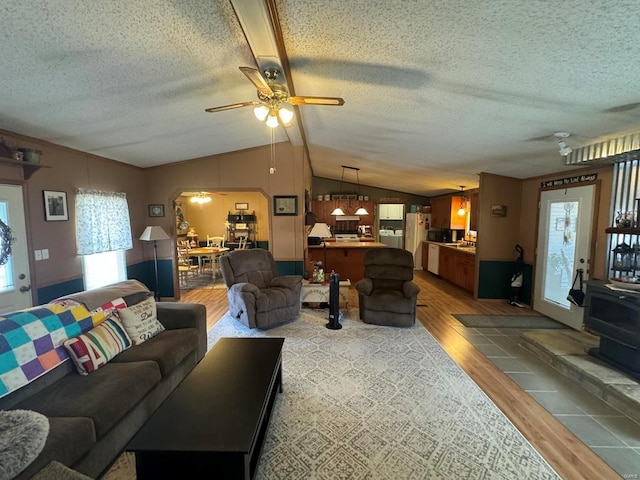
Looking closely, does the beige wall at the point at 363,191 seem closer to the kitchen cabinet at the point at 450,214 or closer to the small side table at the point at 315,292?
the kitchen cabinet at the point at 450,214

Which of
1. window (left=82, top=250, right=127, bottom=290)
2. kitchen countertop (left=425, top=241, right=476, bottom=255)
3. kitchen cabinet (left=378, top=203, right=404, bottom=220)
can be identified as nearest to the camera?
window (left=82, top=250, right=127, bottom=290)

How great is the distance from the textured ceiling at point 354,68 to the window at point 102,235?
766mm

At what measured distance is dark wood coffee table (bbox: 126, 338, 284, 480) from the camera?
4.74 ft

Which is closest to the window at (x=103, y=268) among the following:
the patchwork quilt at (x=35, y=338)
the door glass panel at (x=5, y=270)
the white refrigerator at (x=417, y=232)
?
the door glass panel at (x=5, y=270)

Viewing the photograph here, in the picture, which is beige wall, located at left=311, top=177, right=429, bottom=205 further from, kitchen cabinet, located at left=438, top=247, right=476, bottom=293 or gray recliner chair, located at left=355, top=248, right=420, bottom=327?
gray recliner chair, located at left=355, top=248, right=420, bottom=327

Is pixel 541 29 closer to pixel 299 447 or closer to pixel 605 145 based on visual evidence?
pixel 605 145

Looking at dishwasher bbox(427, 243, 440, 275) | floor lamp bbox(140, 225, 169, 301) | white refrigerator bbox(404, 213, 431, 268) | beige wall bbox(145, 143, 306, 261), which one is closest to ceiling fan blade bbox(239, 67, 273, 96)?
beige wall bbox(145, 143, 306, 261)

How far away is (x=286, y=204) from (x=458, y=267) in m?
3.89

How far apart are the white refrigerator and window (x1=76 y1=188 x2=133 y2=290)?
692cm

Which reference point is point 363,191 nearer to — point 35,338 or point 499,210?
point 499,210

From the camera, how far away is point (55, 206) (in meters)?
3.51

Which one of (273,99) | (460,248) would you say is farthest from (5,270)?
(460,248)

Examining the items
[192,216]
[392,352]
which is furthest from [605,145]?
[192,216]

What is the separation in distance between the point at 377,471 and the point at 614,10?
2.70 metres
